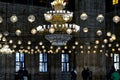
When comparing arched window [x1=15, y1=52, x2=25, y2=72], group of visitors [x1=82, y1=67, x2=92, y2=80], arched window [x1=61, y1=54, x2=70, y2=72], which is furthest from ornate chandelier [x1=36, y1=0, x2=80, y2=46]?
arched window [x1=61, y1=54, x2=70, y2=72]

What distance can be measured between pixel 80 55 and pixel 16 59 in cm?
530

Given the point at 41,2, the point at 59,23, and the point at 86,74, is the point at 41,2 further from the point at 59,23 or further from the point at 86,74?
the point at 59,23

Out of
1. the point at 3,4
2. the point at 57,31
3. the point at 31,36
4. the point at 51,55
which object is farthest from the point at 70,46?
the point at 57,31

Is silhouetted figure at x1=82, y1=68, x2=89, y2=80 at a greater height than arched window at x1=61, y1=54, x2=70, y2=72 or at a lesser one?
lesser

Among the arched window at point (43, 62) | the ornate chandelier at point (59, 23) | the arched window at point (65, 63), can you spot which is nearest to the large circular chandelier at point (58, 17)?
the ornate chandelier at point (59, 23)

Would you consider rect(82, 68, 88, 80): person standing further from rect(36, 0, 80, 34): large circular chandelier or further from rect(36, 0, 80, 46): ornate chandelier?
rect(36, 0, 80, 34): large circular chandelier

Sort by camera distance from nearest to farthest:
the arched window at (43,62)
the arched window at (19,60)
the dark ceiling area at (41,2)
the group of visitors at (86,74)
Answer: the group of visitors at (86,74) → the dark ceiling area at (41,2) → the arched window at (19,60) → the arched window at (43,62)

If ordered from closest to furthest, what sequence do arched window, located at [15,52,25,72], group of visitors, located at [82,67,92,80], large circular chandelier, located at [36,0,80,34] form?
1. large circular chandelier, located at [36,0,80,34]
2. group of visitors, located at [82,67,92,80]
3. arched window, located at [15,52,25,72]

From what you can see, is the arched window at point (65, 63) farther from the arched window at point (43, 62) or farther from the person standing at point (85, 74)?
the person standing at point (85, 74)

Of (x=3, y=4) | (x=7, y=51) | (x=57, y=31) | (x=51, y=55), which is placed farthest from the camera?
(x=51, y=55)

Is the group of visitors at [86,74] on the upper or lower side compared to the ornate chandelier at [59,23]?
lower

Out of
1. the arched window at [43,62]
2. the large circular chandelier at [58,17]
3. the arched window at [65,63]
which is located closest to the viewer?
the large circular chandelier at [58,17]

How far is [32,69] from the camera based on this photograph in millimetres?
28719

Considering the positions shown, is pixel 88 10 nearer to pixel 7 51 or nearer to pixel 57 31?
pixel 7 51
